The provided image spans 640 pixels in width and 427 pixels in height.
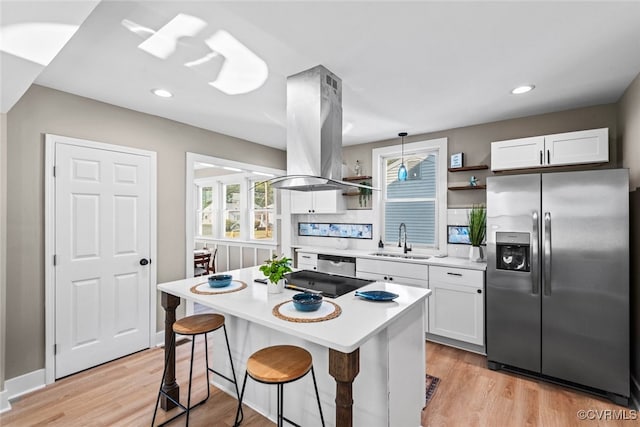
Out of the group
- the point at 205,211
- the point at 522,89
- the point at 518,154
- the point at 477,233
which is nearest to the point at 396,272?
the point at 477,233

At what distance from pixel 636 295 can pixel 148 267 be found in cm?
431

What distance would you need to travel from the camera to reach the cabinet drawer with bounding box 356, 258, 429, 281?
11.2ft

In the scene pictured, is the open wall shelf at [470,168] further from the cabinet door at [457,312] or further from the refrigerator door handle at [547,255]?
the cabinet door at [457,312]

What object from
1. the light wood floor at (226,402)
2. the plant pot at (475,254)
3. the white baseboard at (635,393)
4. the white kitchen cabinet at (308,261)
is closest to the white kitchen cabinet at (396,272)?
the plant pot at (475,254)

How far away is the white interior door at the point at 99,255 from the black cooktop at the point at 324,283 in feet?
5.66

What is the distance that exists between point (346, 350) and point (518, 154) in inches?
112

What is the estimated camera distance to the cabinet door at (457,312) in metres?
3.06

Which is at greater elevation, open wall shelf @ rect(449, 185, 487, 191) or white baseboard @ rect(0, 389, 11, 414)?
open wall shelf @ rect(449, 185, 487, 191)

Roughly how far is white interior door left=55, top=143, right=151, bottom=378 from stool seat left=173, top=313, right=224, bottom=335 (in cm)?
131

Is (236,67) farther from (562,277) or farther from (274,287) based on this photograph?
(562,277)

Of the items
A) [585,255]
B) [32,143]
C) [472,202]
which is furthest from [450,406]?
[32,143]

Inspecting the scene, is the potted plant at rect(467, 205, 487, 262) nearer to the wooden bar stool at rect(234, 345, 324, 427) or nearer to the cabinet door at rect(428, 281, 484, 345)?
the cabinet door at rect(428, 281, 484, 345)

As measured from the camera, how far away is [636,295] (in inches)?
91.1

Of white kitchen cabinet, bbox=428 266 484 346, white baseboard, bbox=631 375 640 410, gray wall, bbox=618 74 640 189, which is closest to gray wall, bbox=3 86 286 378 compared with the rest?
white kitchen cabinet, bbox=428 266 484 346
